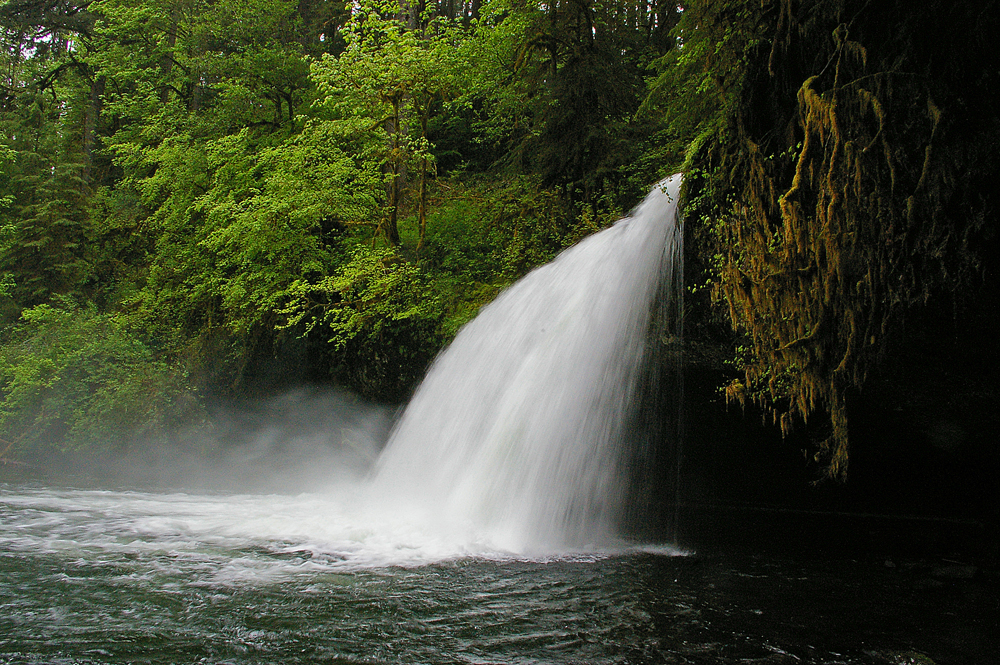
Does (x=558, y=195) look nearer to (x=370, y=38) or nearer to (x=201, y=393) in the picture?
(x=370, y=38)

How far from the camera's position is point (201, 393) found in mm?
12320

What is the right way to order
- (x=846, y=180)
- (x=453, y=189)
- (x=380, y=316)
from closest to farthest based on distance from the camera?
(x=846, y=180), (x=380, y=316), (x=453, y=189)

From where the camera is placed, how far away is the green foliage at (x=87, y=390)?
1118 centimetres

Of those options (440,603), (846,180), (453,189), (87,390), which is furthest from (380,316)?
(846,180)

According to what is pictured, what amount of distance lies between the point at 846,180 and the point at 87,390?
494 inches

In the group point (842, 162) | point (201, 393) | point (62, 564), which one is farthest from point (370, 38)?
point (62, 564)

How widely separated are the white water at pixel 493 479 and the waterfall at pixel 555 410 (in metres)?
0.02

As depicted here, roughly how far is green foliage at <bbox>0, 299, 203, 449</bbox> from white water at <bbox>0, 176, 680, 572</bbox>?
351cm

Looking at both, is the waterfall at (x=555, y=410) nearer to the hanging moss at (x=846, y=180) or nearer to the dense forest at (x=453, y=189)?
the dense forest at (x=453, y=189)

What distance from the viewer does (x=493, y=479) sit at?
611 cm

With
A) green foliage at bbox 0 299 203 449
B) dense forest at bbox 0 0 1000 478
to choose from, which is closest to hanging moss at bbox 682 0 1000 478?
dense forest at bbox 0 0 1000 478

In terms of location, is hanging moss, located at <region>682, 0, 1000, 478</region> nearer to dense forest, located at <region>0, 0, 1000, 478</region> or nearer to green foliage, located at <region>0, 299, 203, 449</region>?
dense forest, located at <region>0, 0, 1000, 478</region>

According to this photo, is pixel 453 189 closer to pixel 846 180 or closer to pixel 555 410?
pixel 555 410

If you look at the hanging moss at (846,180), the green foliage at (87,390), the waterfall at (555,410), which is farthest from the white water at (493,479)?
the green foliage at (87,390)
